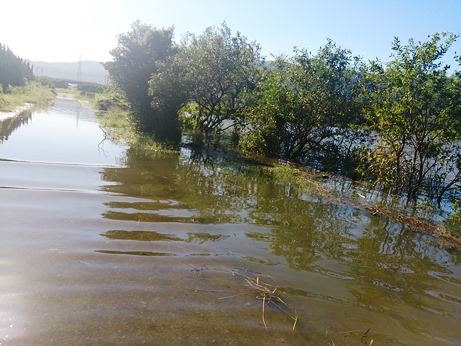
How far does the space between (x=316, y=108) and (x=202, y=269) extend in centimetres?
1462

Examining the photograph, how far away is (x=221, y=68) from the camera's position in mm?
21125

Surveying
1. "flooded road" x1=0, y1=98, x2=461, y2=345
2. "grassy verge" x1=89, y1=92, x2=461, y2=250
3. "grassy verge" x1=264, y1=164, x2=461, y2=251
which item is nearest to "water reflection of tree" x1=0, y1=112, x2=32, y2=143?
"grassy verge" x1=89, y1=92, x2=461, y2=250

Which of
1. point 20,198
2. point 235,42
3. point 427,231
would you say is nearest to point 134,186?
point 20,198

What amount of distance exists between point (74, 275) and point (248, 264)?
2.84 meters

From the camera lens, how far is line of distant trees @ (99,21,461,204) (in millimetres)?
12109

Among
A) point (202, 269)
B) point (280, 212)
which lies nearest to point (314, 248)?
point (280, 212)

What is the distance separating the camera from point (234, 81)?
71.2 ft

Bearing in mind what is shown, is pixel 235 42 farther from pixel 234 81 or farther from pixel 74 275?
pixel 74 275

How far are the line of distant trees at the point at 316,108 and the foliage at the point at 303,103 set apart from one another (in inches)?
2.1

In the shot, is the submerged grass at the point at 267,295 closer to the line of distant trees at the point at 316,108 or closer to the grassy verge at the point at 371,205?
the grassy verge at the point at 371,205

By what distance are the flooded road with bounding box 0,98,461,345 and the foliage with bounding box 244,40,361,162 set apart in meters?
→ 9.05

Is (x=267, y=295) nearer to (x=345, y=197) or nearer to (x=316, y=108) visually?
(x=345, y=197)

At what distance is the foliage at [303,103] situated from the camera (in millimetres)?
17656

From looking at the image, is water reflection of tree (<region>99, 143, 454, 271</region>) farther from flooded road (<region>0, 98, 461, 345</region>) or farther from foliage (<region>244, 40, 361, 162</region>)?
foliage (<region>244, 40, 361, 162</region>)
